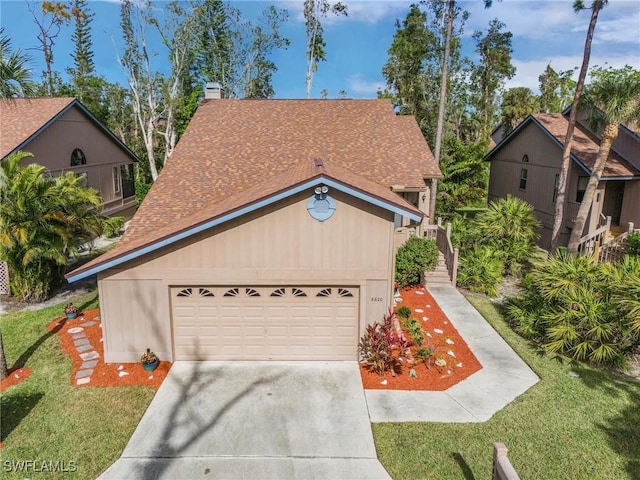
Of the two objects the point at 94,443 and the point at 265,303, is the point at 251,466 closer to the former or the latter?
the point at 94,443

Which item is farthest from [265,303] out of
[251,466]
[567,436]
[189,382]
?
[567,436]

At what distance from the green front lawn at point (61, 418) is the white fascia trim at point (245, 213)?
8.07 ft

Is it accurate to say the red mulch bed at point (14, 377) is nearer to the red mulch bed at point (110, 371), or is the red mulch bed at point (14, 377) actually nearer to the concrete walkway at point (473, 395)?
the red mulch bed at point (110, 371)

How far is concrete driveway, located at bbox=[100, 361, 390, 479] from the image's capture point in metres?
7.75

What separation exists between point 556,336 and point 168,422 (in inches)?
Result: 383

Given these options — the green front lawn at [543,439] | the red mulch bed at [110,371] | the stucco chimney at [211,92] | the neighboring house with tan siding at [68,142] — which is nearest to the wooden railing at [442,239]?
the green front lawn at [543,439]

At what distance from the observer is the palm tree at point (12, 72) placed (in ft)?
30.1

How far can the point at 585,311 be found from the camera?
11.8m

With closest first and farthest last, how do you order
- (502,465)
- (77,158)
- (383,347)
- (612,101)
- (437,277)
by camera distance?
(502,465) → (383,347) → (612,101) → (437,277) → (77,158)

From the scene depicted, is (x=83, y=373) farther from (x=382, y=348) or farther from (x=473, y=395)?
(x=473, y=395)

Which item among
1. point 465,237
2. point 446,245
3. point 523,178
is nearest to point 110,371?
point 446,245

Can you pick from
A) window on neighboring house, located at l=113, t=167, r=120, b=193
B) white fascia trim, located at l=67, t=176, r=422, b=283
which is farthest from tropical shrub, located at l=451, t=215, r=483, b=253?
window on neighboring house, located at l=113, t=167, r=120, b=193

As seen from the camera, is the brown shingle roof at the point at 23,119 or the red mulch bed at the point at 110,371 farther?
the brown shingle roof at the point at 23,119

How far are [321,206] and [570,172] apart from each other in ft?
54.9
